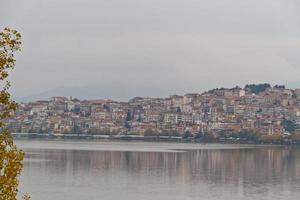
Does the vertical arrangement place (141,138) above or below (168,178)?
above

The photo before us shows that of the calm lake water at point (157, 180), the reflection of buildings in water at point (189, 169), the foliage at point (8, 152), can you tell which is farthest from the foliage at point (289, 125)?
the foliage at point (8, 152)

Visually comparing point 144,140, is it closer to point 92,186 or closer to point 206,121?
point 206,121

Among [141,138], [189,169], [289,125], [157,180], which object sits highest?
[289,125]

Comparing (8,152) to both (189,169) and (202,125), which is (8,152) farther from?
(202,125)

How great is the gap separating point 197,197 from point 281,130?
409 ft

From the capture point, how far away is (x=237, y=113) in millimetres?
190875

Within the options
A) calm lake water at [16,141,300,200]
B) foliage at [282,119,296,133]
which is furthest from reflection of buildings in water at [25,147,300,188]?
foliage at [282,119,296,133]

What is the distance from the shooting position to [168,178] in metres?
51.0

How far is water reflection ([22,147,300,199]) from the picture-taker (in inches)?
1617

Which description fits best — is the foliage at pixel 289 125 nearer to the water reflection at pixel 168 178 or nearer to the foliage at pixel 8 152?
the water reflection at pixel 168 178

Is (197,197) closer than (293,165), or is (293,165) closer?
(197,197)

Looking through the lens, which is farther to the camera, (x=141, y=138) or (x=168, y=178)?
(x=141, y=138)

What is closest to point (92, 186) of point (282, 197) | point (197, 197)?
point (197, 197)

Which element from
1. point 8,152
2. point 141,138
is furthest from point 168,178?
point 141,138
